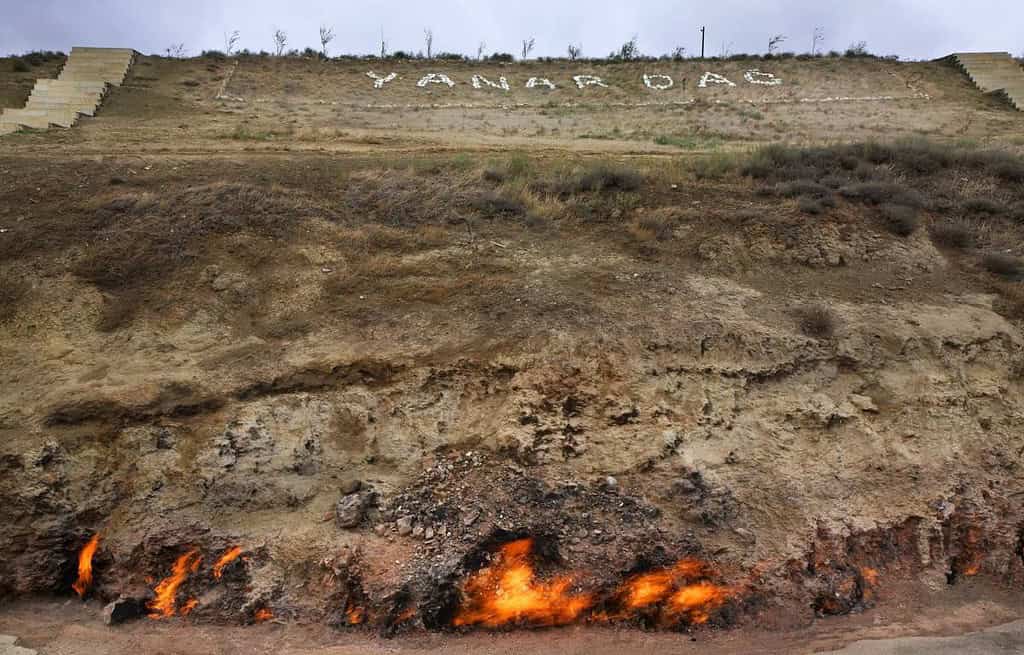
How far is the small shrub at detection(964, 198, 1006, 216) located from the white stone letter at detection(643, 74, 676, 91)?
20.8m

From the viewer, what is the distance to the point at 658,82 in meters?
29.7

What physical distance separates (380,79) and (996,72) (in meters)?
26.7

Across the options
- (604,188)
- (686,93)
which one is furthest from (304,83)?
(604,188)

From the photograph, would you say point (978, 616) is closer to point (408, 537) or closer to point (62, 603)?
point (408, 537)

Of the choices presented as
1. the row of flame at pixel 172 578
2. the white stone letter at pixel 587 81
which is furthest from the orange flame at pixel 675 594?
the white stone letter at pixel 587 81

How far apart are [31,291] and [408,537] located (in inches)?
211

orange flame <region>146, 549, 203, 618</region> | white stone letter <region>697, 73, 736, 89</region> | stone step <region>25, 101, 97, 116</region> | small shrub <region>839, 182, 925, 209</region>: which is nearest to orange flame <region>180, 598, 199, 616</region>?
orange flame <region>146, 549, 203, 618</region>

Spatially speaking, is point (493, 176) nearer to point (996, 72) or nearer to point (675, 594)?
point (675, 594)

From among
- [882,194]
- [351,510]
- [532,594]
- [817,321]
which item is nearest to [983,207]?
[882,194]

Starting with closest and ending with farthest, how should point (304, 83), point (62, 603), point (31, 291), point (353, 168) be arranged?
point (62, 603), point (31, 291), point (353, 168), point (304, 83)

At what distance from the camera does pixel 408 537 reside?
5.88 m

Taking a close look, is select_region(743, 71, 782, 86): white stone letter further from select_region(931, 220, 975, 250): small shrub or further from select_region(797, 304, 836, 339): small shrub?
select_region(797, 304, 836, 339): small shrub

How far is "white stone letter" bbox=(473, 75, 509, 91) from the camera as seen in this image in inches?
1137

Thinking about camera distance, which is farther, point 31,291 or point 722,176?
point 722,176
